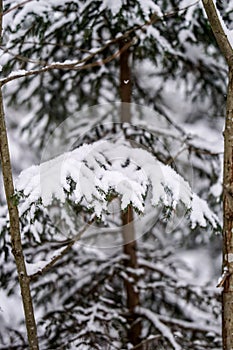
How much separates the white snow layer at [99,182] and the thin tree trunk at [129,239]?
133 centimetres

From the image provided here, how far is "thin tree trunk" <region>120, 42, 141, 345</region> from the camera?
3.56 meters

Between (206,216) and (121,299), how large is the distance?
1.40m

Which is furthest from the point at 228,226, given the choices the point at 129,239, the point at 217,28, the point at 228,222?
the point at 129,239

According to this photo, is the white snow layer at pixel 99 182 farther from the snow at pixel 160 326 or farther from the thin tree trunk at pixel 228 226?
the snow at pixel 160 326

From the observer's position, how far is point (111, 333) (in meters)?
3.44

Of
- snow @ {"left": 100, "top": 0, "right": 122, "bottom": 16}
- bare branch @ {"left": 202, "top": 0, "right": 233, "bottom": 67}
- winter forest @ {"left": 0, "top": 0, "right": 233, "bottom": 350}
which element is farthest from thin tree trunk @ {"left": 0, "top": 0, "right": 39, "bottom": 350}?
snow @ {"left": 100, "top": 0, "right": 122, "bottom": 16}

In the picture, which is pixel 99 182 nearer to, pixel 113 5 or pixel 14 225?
pixel 14 225

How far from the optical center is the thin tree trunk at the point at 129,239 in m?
3.56

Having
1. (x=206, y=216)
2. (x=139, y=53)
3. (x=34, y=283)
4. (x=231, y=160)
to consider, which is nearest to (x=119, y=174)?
(x=231, y=160)

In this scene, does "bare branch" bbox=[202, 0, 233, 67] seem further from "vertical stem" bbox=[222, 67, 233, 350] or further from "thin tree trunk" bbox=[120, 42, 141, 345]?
"thin tree trunk" bbox=[120, 42, 141, 345]

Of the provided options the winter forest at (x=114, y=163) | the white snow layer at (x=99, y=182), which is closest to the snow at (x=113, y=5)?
the winter forest at (x=114, y=163)

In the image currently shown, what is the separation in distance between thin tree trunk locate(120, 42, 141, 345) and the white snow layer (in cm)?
133

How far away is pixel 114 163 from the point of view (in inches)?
88.5

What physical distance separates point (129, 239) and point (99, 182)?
196 centimetres
